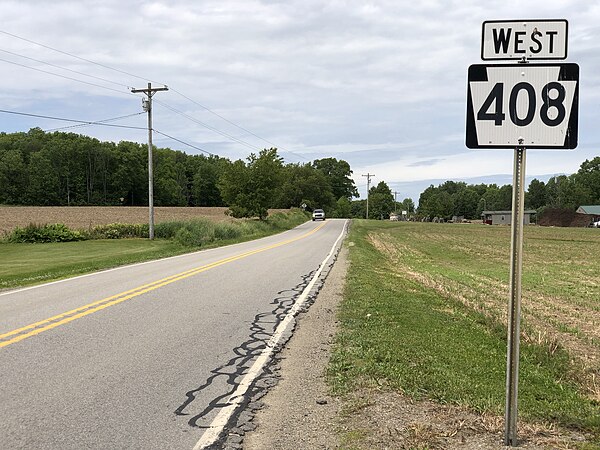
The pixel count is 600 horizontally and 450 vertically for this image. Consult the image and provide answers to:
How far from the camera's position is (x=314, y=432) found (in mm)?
4383

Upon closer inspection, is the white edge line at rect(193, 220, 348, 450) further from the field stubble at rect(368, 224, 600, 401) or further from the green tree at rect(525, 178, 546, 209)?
the green tree at rect(525, 178, 546, 209)

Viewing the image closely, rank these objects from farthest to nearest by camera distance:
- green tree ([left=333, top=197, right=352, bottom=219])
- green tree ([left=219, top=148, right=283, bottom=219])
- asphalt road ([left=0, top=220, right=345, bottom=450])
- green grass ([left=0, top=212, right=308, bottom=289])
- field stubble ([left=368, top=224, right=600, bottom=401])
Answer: green tree ([left=333, top=197, right=352, bottom=219]) < green tree ([left=219, top=148, right=283, bottom=219]) < green grass ([left=0, top=212, right=308, bottom=289]) < field stubble ([left=368, top=224, right=600, bottom=401]) < asphalt road ([left=0, top=220, right=345, bottom=450])

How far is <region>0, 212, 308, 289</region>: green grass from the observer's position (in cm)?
1777

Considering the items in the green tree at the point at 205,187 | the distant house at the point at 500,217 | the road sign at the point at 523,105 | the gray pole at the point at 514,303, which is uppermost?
the green tree at the point at 205,187

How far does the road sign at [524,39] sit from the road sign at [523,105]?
0.09 m

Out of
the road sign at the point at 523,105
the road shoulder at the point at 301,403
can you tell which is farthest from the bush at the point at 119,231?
the road sign at the point at 523,105

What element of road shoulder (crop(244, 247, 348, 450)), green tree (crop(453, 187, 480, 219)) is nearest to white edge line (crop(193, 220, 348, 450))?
road shoulder (crop(244, 247, 348, 450))

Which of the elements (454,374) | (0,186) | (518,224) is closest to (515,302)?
(518,224)

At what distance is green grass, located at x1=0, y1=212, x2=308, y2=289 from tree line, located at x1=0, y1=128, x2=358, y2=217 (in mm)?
46104

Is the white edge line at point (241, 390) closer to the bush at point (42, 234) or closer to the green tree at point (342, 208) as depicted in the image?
the bush at point (42, 234)

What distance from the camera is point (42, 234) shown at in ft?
119

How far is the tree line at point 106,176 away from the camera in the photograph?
102 metres

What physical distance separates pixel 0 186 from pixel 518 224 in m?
109

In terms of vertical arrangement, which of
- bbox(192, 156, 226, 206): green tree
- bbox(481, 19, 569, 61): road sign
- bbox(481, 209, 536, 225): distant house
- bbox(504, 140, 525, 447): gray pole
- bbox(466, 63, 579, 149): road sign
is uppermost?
bbox(192, 156, 226, 206): green tree
